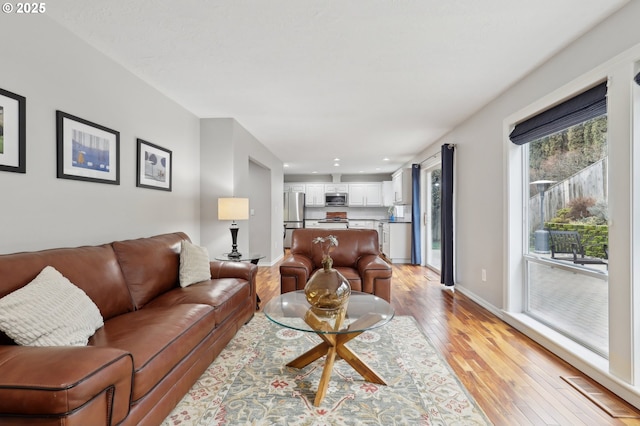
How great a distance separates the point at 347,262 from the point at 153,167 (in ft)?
7.98

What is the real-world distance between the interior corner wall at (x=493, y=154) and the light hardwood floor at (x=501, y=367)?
19.3 inches

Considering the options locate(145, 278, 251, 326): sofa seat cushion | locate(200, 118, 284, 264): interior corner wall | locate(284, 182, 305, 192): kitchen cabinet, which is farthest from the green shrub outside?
locate(284, 182, 305, 192): kitchen cabinet

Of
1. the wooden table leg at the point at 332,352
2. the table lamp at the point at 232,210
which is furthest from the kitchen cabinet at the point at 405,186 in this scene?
the wooden table leg at the point at 332,352

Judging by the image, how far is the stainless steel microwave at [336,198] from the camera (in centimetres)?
972

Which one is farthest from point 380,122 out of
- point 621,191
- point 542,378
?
point 542,378

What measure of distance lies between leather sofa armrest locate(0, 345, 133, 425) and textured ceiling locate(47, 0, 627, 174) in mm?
1950

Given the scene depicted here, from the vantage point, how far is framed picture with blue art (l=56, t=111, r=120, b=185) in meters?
2.19

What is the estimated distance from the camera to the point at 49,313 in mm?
1468

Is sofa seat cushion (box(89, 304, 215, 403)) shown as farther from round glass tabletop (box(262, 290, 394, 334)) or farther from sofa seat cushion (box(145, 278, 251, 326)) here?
round glass tabletop (box(262, 290, 394, 334))

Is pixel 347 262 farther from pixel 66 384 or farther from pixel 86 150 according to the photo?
pixel 66 384

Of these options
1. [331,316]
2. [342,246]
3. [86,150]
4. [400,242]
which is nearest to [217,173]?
[86,150]

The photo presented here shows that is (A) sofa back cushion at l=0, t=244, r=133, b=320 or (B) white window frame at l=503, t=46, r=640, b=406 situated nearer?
(A) sofa back cushion at l=0, t=244, r=133, b=320

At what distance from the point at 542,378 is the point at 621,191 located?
1313 mm

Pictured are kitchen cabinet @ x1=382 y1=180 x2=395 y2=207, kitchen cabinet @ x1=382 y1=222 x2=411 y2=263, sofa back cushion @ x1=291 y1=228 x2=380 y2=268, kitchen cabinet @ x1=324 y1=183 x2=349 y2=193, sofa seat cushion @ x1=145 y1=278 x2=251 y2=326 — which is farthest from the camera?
kitchen cabinet @ x1=324 y1=183 x2=349 y2=193
